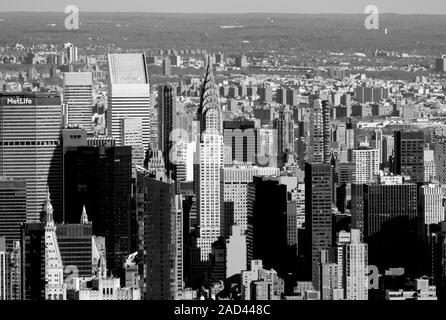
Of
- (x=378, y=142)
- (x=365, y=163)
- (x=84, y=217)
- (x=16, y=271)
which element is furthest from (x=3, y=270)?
(x=365, y=163)

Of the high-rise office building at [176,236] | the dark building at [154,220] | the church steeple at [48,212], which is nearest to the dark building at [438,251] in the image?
the high-rise office building at [176,236]

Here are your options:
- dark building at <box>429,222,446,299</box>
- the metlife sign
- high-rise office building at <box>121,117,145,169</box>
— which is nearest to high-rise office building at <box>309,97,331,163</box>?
dark building at <box>429,222,446,299</box>

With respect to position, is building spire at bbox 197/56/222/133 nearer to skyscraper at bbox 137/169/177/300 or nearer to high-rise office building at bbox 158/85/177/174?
high-rise office building at bbox 158/85/177/174

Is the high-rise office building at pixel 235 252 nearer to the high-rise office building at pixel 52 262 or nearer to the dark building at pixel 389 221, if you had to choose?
the dark building at pixel 389 221
